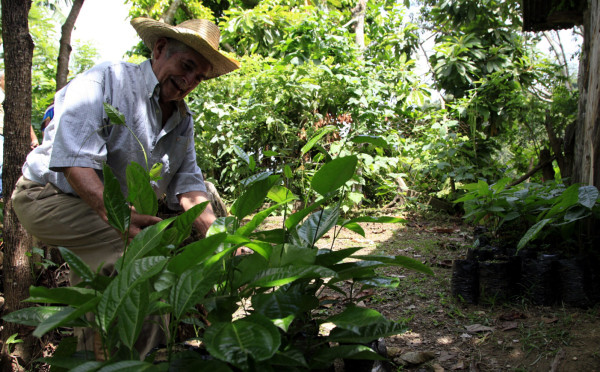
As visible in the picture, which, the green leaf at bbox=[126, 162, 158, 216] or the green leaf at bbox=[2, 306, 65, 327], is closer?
the green leaf at bbox=[2, 306, 65, 327]

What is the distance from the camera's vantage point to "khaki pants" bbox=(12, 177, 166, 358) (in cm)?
199

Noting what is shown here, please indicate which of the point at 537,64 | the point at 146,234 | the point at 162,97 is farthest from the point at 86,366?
the point at 537,64

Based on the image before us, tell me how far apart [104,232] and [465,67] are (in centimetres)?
770

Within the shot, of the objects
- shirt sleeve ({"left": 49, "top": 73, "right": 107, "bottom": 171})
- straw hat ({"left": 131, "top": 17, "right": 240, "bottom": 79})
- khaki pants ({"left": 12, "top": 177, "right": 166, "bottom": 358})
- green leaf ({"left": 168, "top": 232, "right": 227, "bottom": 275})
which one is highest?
straw hat ({"left": 131, "top": 17, "right": 240, "bottom": 79})

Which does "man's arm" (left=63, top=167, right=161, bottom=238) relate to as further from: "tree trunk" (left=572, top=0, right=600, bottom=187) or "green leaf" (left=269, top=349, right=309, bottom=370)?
"tree trunk" (left=572, top=0, right=600, bottom=187)

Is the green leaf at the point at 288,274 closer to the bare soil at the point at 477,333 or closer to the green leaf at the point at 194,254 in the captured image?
the green leaf at the point at 194,254

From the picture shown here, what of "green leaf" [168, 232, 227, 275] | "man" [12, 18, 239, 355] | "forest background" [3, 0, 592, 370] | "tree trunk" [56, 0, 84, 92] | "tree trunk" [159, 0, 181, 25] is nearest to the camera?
"green leaf" [168, 232, 227, 275]

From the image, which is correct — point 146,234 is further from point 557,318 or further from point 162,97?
point 557,318

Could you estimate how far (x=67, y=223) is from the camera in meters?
2.01

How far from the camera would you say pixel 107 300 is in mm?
766

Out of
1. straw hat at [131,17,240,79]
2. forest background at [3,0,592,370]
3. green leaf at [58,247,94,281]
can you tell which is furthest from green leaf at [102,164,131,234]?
forest background at [3,0,592,370]

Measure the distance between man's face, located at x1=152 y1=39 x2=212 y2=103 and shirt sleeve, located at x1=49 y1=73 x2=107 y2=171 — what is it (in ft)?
1.01

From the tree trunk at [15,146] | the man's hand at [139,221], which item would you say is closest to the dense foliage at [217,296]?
the man's hand at [139,221]

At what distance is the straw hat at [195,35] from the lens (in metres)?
2.03
